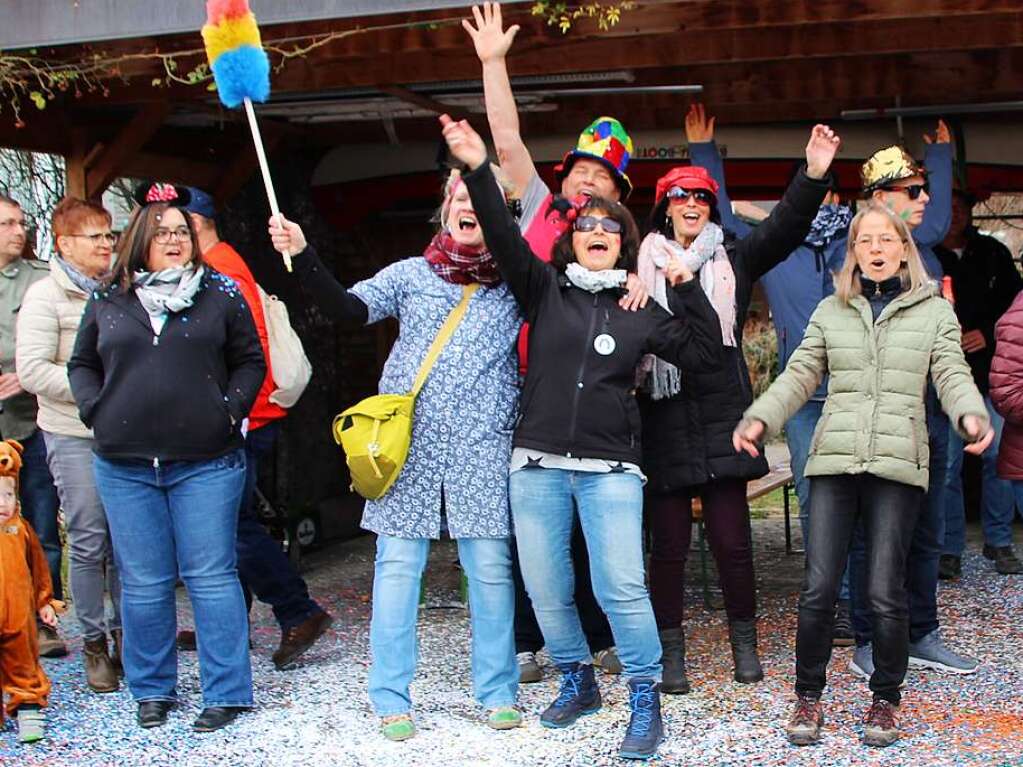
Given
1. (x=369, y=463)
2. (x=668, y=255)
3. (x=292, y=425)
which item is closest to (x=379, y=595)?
(x=369, y=463)

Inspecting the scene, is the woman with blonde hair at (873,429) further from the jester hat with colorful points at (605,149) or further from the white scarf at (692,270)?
the jester hat with colorful points at (605,149)

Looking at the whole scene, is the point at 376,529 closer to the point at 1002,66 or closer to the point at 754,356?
the point at 1002,66

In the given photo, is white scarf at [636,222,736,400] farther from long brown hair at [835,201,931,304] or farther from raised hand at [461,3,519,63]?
raised hand at [461,3,519,63]

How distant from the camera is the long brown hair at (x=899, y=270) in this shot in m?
4.09

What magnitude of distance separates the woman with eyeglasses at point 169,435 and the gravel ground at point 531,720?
0.22 meters

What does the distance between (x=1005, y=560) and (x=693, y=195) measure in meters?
3.33

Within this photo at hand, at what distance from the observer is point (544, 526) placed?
160 inches

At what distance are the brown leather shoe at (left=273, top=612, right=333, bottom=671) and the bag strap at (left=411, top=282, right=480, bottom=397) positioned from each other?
4.63 feet

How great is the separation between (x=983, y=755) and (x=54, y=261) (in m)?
3.77

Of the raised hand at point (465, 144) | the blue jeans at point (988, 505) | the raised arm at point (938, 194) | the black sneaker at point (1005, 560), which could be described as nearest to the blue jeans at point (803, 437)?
the raised arm at point (938, 194)

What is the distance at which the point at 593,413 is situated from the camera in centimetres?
399

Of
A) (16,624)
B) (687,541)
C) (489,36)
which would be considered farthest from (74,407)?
(687,541)

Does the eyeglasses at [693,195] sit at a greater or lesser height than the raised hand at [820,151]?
lesser

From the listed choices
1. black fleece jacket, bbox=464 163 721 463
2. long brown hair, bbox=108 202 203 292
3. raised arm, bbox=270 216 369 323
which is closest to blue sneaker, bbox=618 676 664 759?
black fleece jacket, bbox=464 163 721 463
